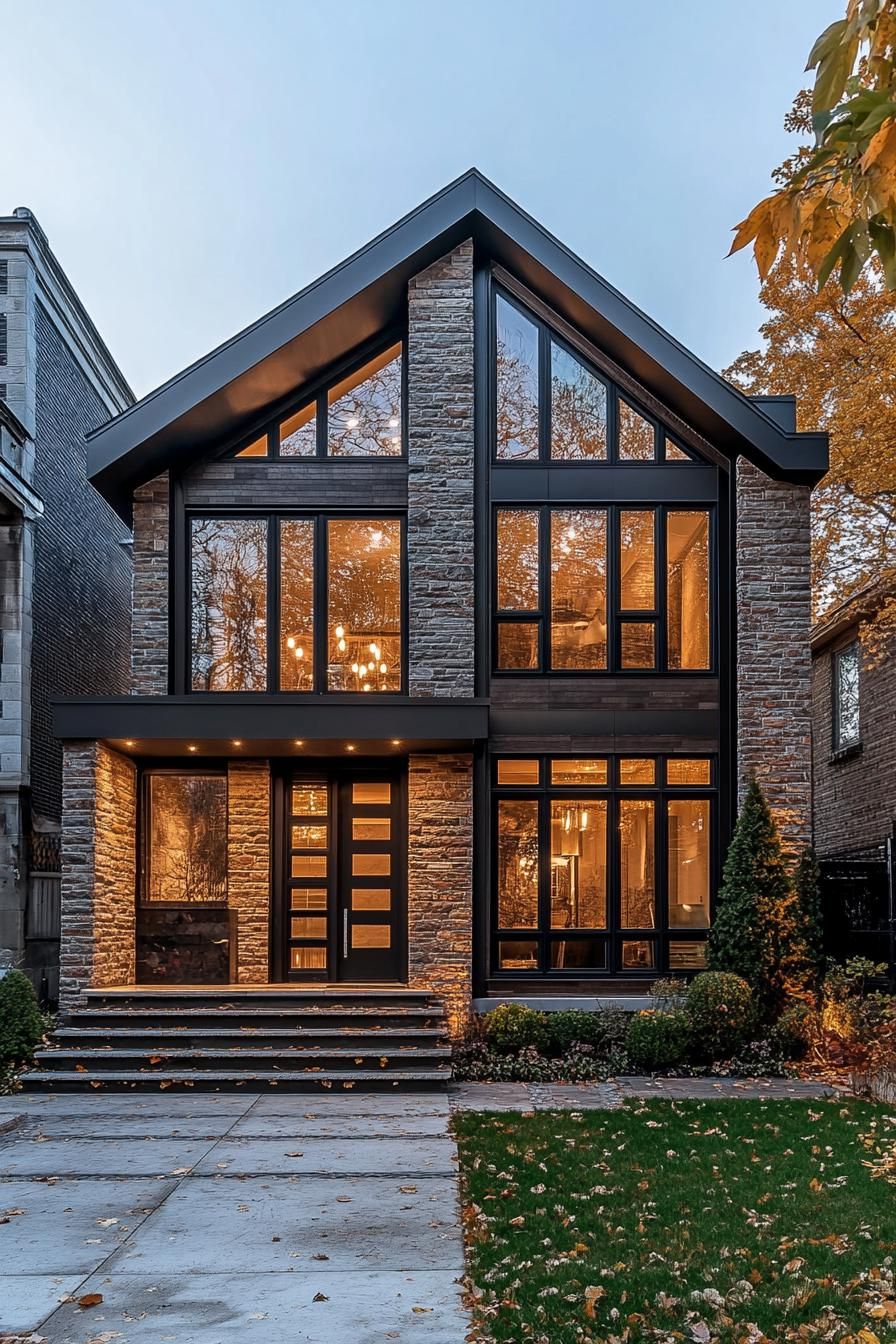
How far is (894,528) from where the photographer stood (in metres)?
16.6

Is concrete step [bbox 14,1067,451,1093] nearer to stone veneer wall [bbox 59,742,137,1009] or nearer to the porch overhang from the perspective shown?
stone veneer wall [bbox 59,742,137,1009]

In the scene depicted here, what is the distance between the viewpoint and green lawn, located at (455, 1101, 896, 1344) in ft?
16.6

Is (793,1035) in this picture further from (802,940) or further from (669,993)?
(669,993)

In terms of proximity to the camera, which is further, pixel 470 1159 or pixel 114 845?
pixel 114 845

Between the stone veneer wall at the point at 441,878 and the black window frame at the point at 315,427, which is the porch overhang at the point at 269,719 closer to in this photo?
the stone veneer wall at the point at 441,878

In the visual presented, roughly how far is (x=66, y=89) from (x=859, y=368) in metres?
87.7

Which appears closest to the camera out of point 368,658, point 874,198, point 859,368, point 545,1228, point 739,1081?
point 874,198

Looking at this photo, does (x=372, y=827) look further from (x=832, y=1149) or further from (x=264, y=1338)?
(x=264, y=1338)

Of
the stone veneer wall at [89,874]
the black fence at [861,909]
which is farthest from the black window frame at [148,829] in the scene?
the black fence at [861,909]

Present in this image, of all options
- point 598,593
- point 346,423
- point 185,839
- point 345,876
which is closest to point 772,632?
point 598,593

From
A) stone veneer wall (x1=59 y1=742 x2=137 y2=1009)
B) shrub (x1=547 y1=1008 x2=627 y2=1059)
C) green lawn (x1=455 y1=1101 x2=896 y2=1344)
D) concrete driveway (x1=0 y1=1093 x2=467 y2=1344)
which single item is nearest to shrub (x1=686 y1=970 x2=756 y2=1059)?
shrub (x1=547 y1=1008 x2=627 y2=1059)

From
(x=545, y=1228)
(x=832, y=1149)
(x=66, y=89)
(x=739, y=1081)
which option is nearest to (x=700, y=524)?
(x=739, y=1081)

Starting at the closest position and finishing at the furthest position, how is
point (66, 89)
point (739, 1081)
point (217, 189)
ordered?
point (739, 1081), point (66, 89), point (217, 189)

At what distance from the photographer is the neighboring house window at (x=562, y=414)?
44.3 feet
